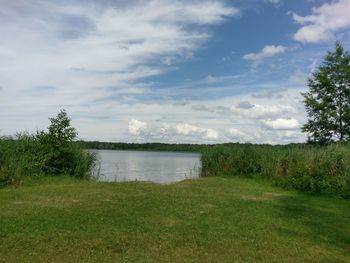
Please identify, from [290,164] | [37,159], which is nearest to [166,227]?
[37,159]

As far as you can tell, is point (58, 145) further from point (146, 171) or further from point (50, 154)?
point (146, 171)

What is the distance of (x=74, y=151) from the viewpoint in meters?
20.6

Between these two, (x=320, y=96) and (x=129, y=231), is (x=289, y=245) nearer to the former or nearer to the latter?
(x=129, y=231)

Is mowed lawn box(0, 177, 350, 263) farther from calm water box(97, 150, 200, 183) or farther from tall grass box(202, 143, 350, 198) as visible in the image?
calm water box(97, 150, 200, 183)

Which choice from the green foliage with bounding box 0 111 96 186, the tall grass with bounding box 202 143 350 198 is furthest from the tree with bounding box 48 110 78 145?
the tall grass with bounding box 202 143 350 198

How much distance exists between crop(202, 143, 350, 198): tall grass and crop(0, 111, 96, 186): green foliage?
6.96 meters

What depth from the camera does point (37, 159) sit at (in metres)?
18.8

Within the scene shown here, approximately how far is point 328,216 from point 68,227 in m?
6.99

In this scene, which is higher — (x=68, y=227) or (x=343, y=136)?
(x=343, y=136)

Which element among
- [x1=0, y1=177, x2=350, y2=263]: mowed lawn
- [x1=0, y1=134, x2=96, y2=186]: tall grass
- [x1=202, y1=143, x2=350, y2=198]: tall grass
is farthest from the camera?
[x1=202, y1=143, x2=350, y2=198]: tall grass

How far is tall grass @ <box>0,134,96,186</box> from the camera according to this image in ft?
54.6

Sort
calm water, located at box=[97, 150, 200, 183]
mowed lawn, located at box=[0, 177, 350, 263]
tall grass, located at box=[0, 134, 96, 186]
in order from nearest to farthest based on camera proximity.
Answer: mowed lawn, located at box=[0, 177, 350, 263], tall grass, located at box=[0, 134, 96, 186], calm water, located at box=[97, 150, 200, 183]

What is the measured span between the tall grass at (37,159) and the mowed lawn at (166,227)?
8.10ft

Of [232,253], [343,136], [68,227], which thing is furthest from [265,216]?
[343,136]
